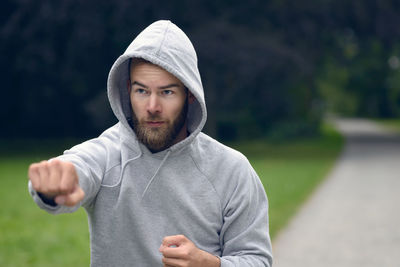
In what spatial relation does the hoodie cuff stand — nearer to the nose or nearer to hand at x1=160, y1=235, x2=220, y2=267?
hand at x1=160, y1=235, x2=220, y2=267

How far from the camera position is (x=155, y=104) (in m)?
2.04

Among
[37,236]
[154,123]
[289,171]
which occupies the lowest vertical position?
[289,171]

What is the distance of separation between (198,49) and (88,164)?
14.9m

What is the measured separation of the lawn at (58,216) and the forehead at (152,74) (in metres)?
3.65

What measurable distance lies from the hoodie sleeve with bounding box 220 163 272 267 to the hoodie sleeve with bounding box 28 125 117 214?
0.50 m

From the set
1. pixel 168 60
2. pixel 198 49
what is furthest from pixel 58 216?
pixel 198 49

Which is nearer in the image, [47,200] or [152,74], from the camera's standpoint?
[47,200]

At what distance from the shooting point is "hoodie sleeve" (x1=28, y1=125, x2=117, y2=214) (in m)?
1.73

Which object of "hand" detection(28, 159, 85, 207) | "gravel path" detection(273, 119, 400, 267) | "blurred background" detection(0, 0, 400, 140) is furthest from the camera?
"blurred background" detection(0, 0, 400, 140)

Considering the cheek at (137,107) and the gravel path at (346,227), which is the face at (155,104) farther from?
the gravel path at (346,227)

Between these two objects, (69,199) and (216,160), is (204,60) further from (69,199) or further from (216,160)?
(69,199)

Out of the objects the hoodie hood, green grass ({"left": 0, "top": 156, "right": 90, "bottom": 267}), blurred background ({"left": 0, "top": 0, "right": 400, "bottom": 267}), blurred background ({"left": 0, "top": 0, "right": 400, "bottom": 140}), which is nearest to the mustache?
the hoodie hood

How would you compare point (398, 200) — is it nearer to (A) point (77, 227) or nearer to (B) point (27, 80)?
(A) point (77, 227)

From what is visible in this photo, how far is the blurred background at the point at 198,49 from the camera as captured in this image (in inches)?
651
